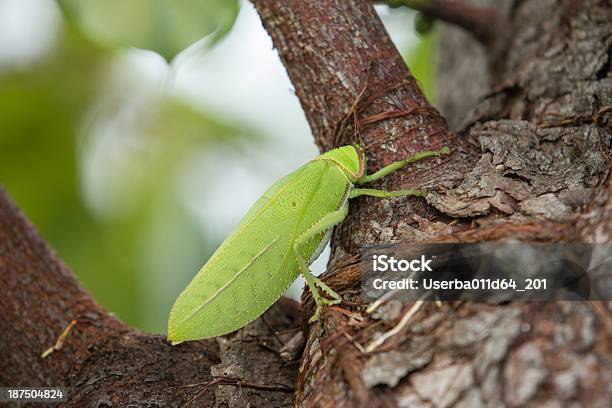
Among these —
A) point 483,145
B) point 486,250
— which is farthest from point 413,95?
point 486,250

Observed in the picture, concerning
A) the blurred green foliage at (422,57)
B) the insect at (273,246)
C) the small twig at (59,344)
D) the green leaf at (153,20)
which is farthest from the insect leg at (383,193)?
the blurred green foliage at (422,57)

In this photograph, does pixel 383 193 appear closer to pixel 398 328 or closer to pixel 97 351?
pixel 398 328

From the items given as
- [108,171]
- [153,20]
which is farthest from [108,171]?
[153,20]

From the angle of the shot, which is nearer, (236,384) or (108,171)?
(236,384)

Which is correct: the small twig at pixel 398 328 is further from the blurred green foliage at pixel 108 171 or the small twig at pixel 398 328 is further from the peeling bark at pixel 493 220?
the blurred green foliage at pixel 108 171

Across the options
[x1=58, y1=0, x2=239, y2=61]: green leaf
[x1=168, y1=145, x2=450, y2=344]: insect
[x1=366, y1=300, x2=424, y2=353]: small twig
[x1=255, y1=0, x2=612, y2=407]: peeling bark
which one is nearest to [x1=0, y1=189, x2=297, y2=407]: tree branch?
[x1=168, y1=145, x2=450, y2=344]: insect

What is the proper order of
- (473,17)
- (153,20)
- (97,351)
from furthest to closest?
(473,17), (153,20), (97,351)
